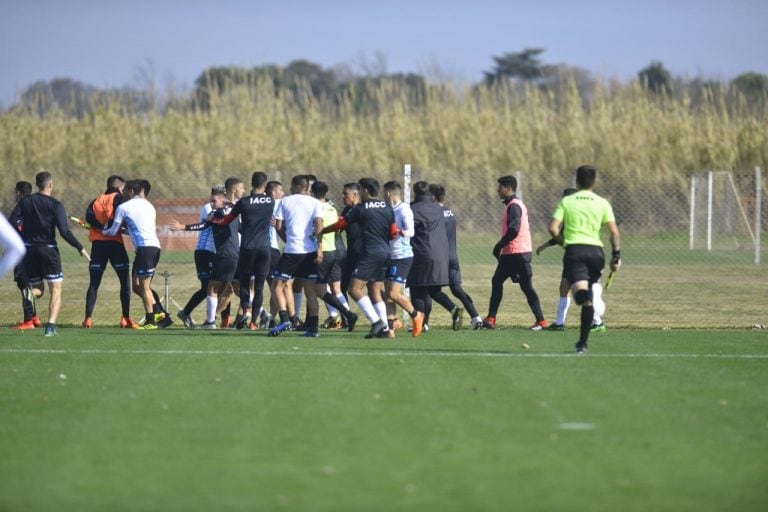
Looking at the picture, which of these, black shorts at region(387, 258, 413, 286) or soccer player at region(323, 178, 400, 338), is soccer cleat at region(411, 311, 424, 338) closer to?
black shorts at region(387, 258, 413, 286)

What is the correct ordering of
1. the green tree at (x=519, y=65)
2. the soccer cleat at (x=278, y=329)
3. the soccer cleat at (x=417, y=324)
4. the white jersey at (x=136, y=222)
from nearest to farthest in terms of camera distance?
the soccer cleat at (x=278, y=329), the soccer cleat at (x=417, y=324), the white jersey at (x=136, y=222), the green tree at (x=519, y=65)

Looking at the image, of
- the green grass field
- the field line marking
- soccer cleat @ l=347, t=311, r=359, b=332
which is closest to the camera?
the green grass field

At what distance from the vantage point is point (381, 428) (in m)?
8.68

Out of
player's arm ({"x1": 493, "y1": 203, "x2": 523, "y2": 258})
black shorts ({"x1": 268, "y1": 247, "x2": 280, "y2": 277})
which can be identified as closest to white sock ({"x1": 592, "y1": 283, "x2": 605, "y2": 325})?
player's arm ({"x1": 493, "y1": 203, "x2": 523, "y2": 258})

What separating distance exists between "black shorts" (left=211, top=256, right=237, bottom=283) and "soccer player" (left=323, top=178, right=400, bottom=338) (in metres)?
2.61

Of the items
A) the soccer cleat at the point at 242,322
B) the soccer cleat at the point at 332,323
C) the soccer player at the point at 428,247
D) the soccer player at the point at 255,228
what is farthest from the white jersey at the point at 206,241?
the soccer player at the point at 428,247

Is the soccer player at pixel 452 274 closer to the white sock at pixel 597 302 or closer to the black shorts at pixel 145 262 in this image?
the white sock at pixel 597 302

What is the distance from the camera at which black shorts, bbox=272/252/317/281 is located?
1595 cm

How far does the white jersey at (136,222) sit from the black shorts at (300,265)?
7.40 ft

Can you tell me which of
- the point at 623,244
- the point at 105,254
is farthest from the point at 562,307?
the point at 623,244

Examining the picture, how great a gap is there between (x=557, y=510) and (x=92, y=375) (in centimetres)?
640

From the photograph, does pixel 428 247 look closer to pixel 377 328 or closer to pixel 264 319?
pixel 377 328

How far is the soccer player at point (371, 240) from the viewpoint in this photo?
15.6 m

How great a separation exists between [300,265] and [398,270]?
133cm
